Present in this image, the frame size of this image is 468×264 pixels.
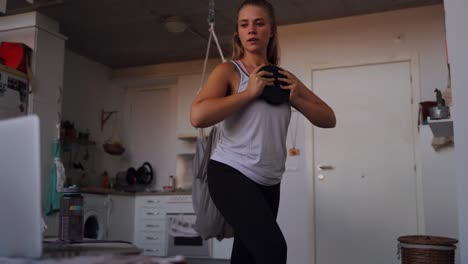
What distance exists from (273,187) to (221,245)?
13.6 ft

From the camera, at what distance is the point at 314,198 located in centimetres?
492

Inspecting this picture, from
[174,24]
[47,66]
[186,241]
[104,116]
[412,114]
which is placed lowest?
[186,241]

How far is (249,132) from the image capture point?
1.60 m

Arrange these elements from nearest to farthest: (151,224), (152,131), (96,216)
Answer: (96,216) < (151,224) < (152,131)

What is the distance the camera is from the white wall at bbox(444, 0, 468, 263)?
2.10 metres

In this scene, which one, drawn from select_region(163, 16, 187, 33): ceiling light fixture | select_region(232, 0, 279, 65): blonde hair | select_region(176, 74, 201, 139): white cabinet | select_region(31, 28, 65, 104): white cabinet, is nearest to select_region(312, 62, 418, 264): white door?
select_region(163, 16, 187, 33): ceiling light fixture

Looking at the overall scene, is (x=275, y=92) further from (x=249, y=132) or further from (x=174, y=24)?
(x=174, y=24)

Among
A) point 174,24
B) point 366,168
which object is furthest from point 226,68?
point 174,24

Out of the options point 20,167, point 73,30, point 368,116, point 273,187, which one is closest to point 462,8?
point 273,187

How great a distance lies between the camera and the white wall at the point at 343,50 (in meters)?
4.71

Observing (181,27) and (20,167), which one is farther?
(181,27)

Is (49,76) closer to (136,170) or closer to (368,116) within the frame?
(136,170)

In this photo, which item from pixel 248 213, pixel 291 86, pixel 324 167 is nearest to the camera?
pixel 248 213

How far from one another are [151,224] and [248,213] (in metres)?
4.89
